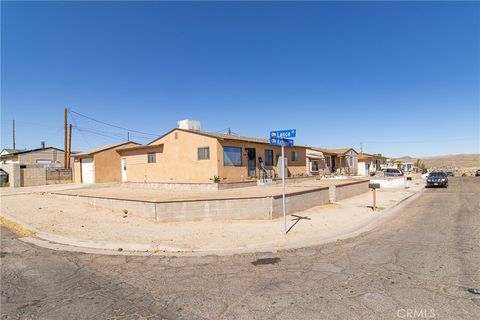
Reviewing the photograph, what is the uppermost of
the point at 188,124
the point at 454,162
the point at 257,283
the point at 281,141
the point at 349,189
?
the point at 188,124

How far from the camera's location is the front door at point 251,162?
2177 centimetres

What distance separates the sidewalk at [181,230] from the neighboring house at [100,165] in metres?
13.9

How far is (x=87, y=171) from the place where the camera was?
27.6 m

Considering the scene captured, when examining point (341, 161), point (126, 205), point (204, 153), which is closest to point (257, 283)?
point (126, 205)

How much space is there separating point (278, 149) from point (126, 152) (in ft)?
46.5

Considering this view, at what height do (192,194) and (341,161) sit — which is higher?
Result: (341,161)

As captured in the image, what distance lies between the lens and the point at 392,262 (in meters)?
5.86

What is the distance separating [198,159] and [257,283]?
51.7 feet

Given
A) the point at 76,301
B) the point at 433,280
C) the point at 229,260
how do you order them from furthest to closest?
the point at 229,260
the point at 433,280
the point at 76,301

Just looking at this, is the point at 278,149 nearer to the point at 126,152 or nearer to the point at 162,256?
the point at 126,152

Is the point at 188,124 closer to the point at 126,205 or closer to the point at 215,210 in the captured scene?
the point at 126,205

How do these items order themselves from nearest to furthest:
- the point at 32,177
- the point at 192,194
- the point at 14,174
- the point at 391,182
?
the point at 192,194 < the point at 14,174 < the point at 32,177 < the point at 391,182

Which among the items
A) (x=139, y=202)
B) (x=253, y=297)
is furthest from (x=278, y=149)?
(x=253, y=297)

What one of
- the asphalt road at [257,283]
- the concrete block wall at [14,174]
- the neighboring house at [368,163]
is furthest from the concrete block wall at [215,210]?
the neighboring house at [368,163]
